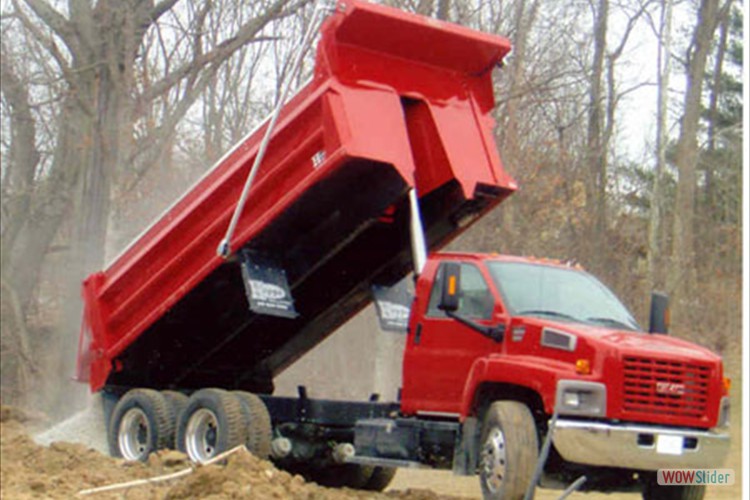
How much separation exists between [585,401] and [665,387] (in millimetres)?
644

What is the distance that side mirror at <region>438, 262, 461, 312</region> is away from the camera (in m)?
9.92

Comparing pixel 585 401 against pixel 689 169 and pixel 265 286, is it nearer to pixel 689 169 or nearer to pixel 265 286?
pixel 265 286

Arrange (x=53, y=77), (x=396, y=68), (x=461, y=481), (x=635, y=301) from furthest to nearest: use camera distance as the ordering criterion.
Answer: (x=635, y=301) < (x=53, y=77) < (x=461, y=481) < (x=396, y=68)

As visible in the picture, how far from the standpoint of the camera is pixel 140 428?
A: 12055mm

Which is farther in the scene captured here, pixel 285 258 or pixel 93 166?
pixel 93 166

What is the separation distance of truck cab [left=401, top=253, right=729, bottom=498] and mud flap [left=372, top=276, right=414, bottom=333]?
0.80 meters

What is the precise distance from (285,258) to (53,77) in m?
9.74

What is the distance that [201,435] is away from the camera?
11414 mm

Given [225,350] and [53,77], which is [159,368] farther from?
[53,77]

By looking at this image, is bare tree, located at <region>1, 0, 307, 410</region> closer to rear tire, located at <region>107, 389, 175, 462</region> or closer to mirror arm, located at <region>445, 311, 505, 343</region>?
rear tire, located at <region>107, 389, 175, 462</region>

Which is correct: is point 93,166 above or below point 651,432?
above

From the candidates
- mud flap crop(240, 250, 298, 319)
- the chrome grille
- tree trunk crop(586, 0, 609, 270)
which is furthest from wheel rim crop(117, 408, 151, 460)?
tree trunk crop(586, 0, 609, 270)

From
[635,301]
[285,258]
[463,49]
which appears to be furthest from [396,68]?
[635,301]

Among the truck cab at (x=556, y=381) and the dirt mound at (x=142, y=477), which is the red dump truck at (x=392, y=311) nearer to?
the truck cab at (x=556, y=381)
